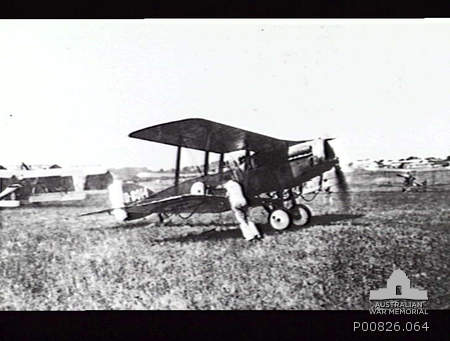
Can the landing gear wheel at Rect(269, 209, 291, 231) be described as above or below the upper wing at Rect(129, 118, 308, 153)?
below

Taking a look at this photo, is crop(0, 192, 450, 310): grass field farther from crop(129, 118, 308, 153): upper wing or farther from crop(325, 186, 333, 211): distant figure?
crop(129, 118, 308, 153): upper wing

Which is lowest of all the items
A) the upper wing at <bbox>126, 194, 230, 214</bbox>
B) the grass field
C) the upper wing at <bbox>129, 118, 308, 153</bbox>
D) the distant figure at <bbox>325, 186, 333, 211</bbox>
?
the grass field

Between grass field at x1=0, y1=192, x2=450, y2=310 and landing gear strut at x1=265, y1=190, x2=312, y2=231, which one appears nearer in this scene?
grass field at x1=0, y1=192, x2=450, y2=310

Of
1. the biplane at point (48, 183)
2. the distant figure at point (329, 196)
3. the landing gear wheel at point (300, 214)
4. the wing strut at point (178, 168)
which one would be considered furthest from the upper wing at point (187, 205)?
the distant figure at point (329, 196)

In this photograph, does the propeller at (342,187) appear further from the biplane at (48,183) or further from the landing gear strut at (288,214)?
→ the biplane at (48,183)

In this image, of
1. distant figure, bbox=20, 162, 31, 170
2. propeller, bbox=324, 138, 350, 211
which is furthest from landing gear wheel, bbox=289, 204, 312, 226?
distant figure, bbox=20, 162, 31, 170
